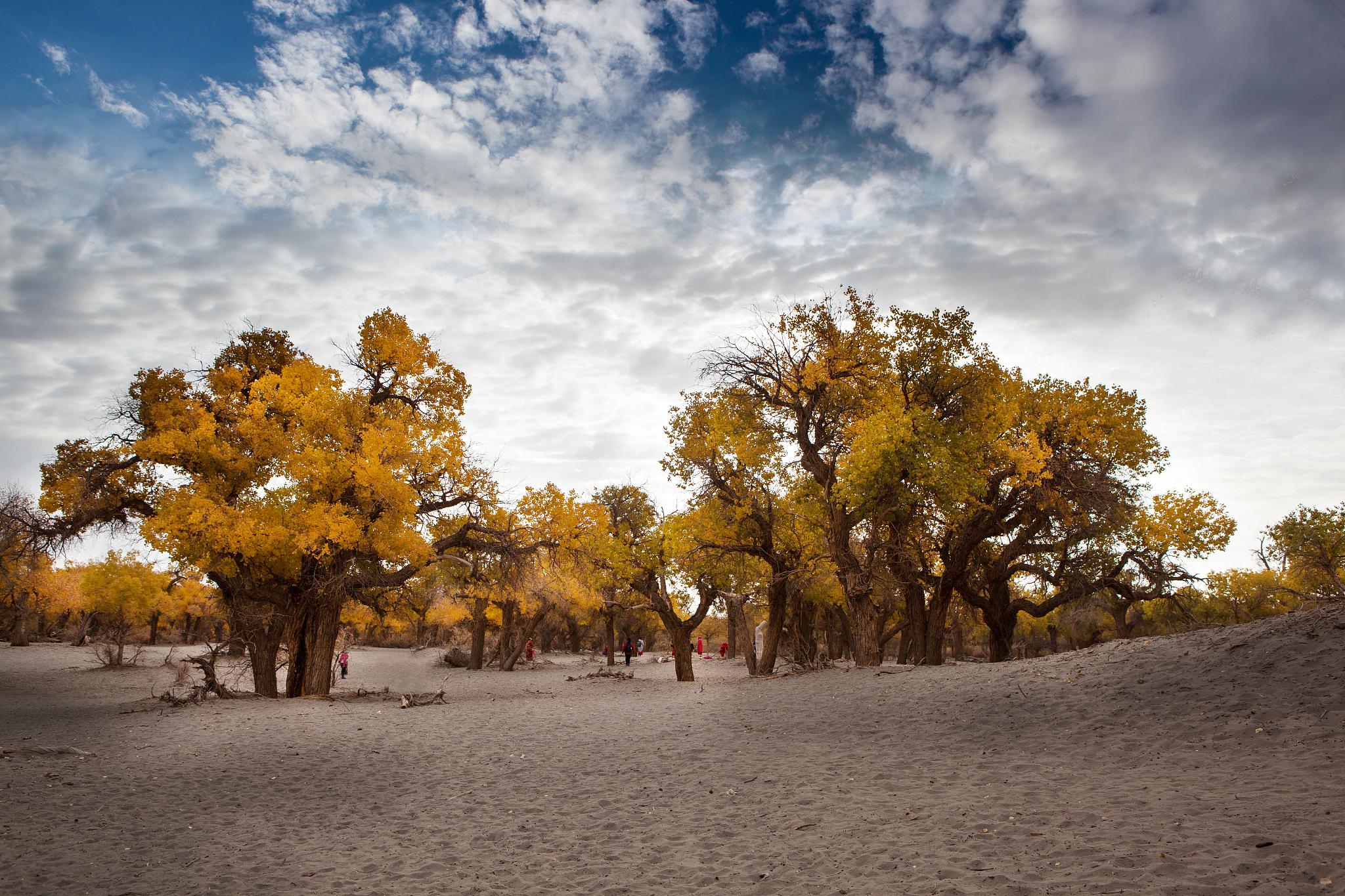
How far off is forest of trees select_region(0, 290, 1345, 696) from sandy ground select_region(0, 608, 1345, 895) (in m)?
4.52

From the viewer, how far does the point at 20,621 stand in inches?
1832

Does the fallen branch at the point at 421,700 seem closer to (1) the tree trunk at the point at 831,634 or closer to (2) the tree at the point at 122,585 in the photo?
(1) the tree trunk at the point at 831,634

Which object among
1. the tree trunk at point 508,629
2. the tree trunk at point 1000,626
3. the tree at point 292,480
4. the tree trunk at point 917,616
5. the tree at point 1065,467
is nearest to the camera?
the tree at point 292,480

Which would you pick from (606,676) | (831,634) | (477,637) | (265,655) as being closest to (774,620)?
(606,676)

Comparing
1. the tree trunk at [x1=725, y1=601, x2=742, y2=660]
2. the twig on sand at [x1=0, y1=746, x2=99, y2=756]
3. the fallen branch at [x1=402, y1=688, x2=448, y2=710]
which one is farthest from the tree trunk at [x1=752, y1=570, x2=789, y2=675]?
the twig on sand at [x1=0, y1=746, x2=99, y2=756]

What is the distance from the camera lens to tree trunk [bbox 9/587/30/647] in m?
45.7

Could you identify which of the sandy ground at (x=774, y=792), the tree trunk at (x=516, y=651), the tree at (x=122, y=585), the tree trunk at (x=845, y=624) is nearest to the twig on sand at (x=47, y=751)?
the sandy ground at (x=774, y=792)

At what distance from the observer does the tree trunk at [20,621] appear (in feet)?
150

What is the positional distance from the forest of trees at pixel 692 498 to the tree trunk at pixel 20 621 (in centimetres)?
3630

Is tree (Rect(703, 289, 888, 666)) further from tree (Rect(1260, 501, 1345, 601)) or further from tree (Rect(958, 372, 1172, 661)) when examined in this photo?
tree (Rect(1260, 501, 1345, 601))

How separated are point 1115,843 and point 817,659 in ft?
54.7

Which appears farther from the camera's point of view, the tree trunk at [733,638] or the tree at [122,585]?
the tree trunk at [733,638]

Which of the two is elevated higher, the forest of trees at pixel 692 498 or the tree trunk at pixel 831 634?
the forest of trees at pixel 692 498

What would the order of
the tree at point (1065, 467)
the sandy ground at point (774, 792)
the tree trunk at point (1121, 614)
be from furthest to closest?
the tree trunk at point (1121, 614), the tree at point (1065, 467), the sandy ground at point (774, 792)
